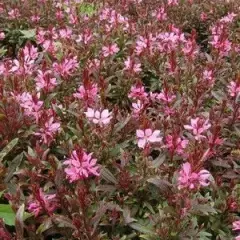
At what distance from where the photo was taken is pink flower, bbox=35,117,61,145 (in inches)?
96.1

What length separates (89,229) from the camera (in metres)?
1.97

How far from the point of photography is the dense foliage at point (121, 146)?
2064 millimetres

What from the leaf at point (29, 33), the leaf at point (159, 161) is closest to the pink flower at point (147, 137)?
the leaf at point (159, 161)

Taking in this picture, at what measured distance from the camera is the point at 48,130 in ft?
8.04

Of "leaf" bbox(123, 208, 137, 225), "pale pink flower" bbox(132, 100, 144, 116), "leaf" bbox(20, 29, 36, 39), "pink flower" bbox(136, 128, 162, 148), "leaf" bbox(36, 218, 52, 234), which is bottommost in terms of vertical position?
"leaf" bbox(20, 29, 36, 39)

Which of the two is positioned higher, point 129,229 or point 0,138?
point 0,138

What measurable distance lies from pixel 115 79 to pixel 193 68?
0.60m

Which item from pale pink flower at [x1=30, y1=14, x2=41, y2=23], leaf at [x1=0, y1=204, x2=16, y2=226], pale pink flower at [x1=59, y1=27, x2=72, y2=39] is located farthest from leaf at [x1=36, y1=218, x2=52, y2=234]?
pale pink flower at [x1=30, y1=14, x2=41, y2=23]

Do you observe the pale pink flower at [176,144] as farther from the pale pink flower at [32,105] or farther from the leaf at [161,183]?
the pale pink flower at [32,105]

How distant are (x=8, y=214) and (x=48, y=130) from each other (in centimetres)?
50

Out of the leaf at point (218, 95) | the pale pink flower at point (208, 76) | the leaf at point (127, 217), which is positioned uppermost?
the pale pink flower at point (208, 76)

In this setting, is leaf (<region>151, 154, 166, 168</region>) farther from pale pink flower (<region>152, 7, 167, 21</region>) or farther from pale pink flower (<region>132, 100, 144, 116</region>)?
pale pink flower (<region>152, 7, 167, 21</region>)

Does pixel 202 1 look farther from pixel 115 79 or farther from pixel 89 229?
pixel 89 229

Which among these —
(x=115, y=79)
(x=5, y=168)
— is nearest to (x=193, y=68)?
(x=115, y=79)
